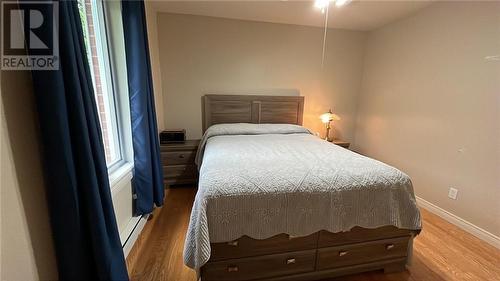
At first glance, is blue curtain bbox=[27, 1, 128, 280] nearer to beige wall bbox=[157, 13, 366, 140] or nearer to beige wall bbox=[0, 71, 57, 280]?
beige wall bbox=[0, 71, 57, 280]

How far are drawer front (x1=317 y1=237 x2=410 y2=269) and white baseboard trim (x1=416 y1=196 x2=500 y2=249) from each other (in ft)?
3.67

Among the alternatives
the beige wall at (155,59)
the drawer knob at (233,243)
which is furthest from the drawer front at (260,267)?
the beige wall at (155,59)

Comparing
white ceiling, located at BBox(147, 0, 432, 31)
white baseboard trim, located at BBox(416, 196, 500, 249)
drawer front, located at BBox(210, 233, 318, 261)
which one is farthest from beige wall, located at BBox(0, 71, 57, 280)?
white baseboard trim, located at BBox(416, 196, 500, 249)

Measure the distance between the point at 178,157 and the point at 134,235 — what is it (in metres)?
1.14

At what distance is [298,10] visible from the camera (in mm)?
2732

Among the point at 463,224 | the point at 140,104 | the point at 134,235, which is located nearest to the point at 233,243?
the point at 134,235

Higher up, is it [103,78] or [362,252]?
[103,78]

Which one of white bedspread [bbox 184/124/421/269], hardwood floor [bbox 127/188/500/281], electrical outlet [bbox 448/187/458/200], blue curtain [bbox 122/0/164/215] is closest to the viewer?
white bedspread [bbox 184/124/421/269]

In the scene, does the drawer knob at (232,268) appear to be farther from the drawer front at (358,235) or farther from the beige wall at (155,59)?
the beige wall at (155,59)

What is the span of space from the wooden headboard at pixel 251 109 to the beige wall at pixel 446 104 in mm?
1305

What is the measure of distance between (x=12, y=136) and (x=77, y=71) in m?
0.33

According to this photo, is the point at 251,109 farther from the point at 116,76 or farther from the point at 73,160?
the point at 73,160

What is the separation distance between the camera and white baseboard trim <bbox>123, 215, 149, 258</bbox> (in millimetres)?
1679

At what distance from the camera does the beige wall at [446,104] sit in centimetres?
196
